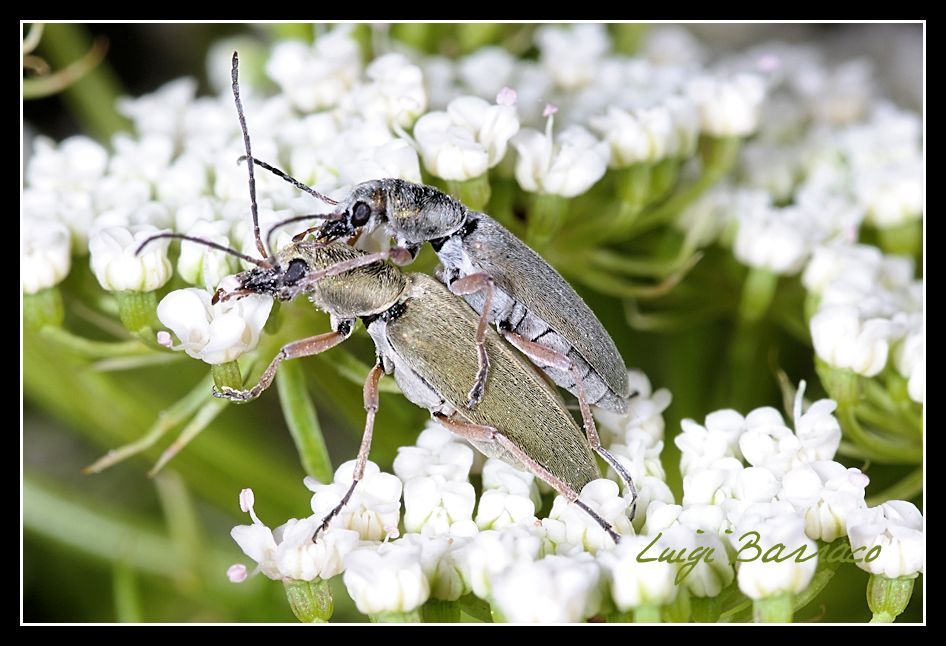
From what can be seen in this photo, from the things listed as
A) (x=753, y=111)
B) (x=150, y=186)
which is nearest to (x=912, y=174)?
(x=753, y=111)

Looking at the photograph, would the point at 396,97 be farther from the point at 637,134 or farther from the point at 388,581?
the point at 388,581

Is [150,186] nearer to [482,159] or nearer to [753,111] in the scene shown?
[482,159]

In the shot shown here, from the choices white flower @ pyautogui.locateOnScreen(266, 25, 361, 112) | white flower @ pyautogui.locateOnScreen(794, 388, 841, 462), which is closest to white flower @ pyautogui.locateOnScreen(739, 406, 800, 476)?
white flower @ pyautogui.locateOnScreen(794, 388, 841, 462)

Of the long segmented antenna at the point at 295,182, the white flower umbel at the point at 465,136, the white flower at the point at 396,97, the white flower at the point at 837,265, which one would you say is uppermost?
the white flower at the point at 396,97

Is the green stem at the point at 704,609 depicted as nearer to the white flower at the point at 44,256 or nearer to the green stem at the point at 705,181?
the green stem at the point at 705,181

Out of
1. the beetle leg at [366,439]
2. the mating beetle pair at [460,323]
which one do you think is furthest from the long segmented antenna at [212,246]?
the beetle leg at [366,439]
